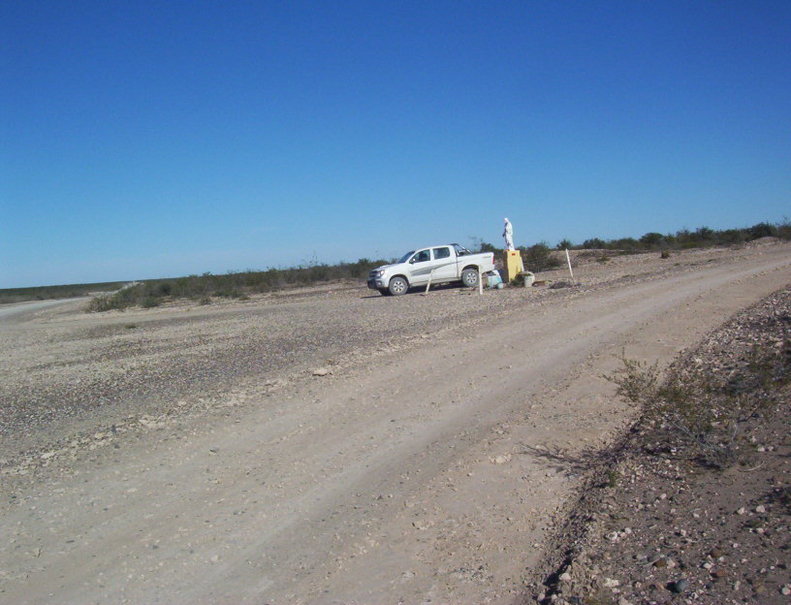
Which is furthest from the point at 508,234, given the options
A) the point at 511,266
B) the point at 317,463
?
the point at 317,463

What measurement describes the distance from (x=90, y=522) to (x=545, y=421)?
4.59 m

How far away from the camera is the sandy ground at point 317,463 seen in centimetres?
479

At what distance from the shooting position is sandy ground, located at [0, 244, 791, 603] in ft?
15.7

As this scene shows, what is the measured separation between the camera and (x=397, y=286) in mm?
29625

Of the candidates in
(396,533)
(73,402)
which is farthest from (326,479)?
(73,402)

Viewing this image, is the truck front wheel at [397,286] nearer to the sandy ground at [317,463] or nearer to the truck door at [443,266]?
the truck door at [443,266]

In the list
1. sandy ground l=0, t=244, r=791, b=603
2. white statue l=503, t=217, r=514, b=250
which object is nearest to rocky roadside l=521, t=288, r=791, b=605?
sandy ground l=0, t=244, r=791, b=603

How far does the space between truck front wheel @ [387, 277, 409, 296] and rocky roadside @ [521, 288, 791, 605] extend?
21.9 m

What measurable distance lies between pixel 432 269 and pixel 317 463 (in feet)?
76.0

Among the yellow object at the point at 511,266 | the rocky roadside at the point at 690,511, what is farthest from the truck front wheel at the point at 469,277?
the rocky roadside at the point at 690,511

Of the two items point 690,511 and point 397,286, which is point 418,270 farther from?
point 690,511

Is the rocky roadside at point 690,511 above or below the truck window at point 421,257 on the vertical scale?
below

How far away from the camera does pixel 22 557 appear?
17.3ft

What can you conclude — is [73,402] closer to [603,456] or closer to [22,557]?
[22,557]
